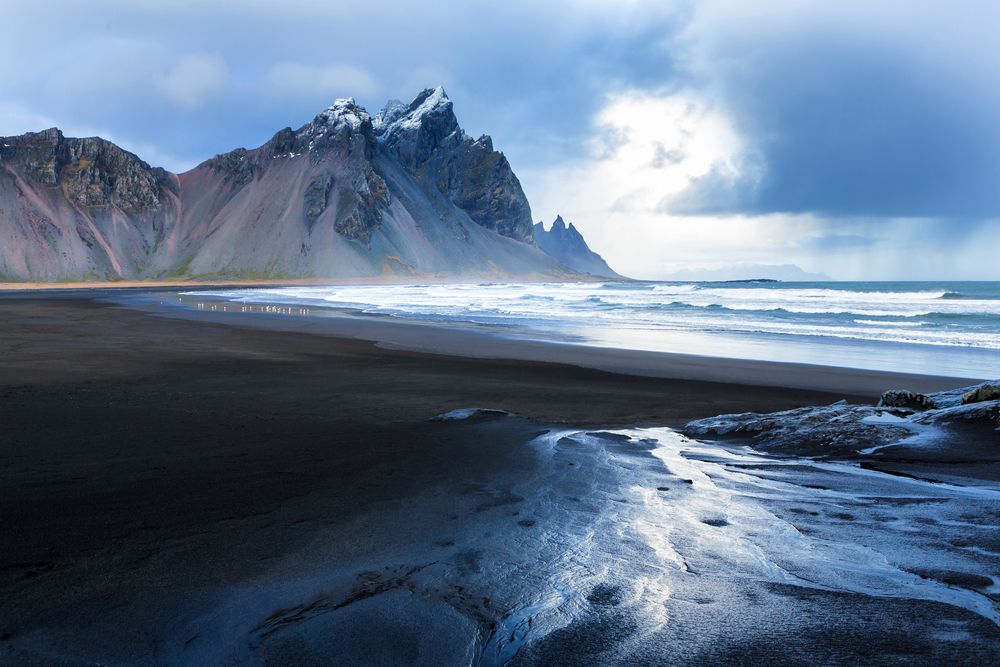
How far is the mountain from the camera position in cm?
12412

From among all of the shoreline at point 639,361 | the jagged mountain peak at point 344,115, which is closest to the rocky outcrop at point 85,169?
the jagged mountain peak at point 344,115

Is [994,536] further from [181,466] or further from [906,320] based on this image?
[906,320]

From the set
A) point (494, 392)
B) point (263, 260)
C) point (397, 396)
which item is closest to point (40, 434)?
point (397, 396)

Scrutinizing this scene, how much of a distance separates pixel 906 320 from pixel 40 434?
3586 centimetres

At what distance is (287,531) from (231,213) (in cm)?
16630

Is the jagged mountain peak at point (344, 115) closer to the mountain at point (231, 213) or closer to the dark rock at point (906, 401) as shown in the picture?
the mountain at point (231, 213)

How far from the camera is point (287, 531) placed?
3953 millimetres

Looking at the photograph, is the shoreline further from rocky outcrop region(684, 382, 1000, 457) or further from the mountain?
the mountain

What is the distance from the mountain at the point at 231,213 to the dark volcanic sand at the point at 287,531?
13576cm

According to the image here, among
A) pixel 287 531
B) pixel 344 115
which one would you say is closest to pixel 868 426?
pixel 287 531

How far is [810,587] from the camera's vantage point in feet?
10.5

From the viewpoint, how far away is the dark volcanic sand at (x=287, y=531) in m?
2.65

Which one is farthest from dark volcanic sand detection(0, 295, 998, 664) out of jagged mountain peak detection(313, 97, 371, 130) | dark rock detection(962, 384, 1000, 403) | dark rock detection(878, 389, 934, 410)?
jagged mountain peak detection(313, 97, 371, 130)

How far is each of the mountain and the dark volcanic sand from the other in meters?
136
